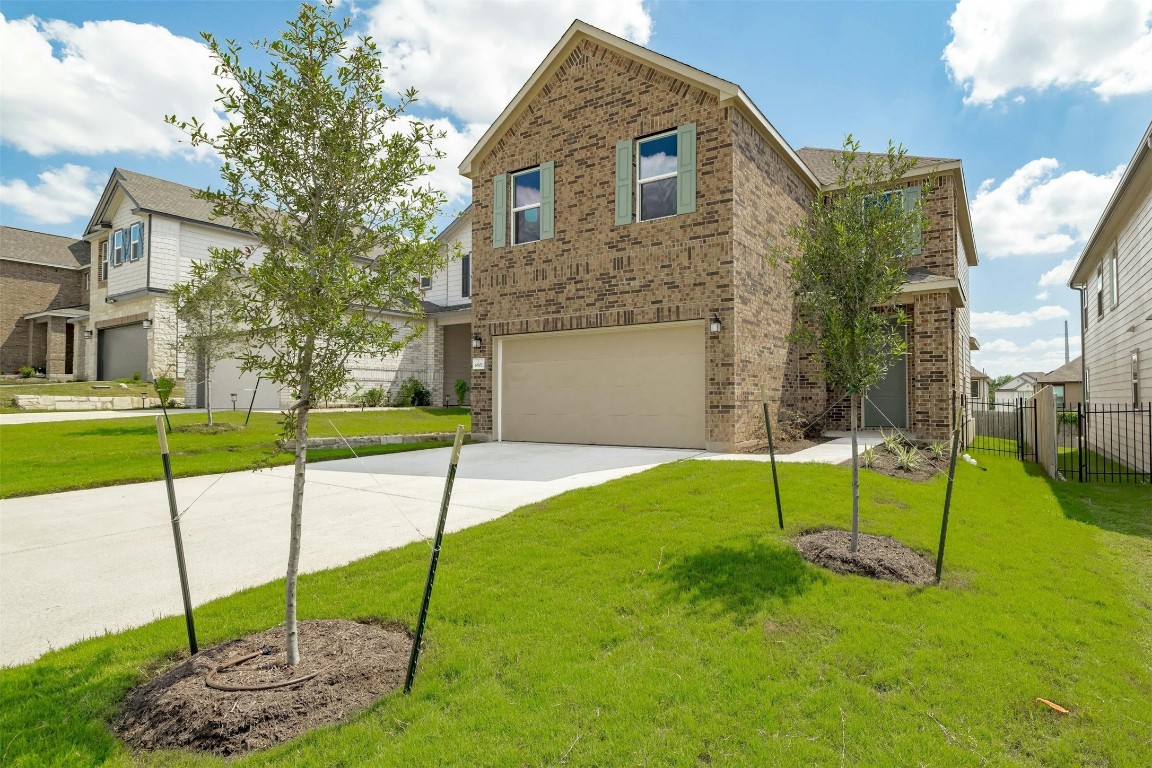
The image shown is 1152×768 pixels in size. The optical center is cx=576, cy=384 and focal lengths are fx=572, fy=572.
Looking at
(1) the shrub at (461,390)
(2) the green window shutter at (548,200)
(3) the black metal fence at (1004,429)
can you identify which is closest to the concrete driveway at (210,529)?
(2) the green window shutter at (548,200)

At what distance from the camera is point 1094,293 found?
17562 mm

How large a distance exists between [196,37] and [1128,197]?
16.2 m

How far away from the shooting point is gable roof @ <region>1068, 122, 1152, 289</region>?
9.83m

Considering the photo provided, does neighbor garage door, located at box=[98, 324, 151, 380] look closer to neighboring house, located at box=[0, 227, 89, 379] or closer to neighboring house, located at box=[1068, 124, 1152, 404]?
neighboring house, located at box=[0, 227, 89, 379]

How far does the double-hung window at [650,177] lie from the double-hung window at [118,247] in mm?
21914

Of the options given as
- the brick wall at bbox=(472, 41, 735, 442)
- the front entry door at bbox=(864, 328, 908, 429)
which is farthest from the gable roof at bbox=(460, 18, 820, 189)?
the front entry door at bbox=(864, 328, 908, 429)

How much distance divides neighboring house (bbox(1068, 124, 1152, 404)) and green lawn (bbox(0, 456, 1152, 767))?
26.1 ft

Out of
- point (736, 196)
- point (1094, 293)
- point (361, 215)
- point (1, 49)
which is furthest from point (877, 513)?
point (1094, 293)

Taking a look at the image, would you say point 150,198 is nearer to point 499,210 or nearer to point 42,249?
point 42,249

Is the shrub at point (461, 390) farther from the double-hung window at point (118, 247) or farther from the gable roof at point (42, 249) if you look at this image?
the gable roof at point (42, 249)

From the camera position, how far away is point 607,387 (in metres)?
12.4

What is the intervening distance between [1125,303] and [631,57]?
1222 centimetres

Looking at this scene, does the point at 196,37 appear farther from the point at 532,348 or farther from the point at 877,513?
the point at 532,348

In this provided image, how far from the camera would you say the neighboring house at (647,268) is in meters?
10.9
